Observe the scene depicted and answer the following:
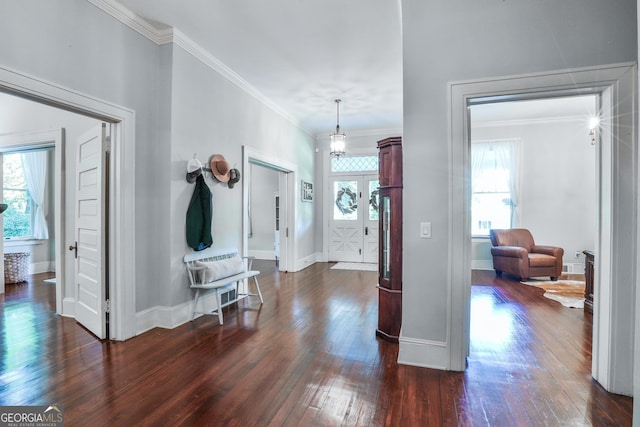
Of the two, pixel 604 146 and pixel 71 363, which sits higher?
pixel 604 146

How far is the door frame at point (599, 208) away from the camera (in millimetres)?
2137

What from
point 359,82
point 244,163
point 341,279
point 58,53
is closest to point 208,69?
point 244,163

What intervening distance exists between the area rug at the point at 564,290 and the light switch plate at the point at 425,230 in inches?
123

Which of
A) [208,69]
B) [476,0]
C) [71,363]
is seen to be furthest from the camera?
[208,69]

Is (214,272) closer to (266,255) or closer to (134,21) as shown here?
(134,21)

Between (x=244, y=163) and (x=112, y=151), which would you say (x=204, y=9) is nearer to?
(x=112, y=151)

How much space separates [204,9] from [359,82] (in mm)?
2367

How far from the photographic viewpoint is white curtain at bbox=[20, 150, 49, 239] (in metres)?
6.31

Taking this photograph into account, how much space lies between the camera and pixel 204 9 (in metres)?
2.98

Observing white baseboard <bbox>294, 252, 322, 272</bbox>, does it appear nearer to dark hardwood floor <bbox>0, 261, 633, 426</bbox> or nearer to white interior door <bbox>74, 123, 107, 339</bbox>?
dark hardwood floor <bbox>0, 261, 633, 426</bbox>

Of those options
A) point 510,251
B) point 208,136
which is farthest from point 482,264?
point 208,136

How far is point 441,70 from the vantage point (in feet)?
8.13

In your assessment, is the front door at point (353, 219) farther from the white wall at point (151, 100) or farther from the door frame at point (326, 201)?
the white wall at point (151, 100)

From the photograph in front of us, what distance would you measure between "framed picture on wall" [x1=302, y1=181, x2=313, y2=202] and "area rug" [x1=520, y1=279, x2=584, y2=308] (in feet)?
14.7
